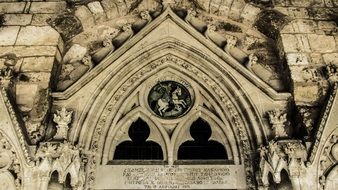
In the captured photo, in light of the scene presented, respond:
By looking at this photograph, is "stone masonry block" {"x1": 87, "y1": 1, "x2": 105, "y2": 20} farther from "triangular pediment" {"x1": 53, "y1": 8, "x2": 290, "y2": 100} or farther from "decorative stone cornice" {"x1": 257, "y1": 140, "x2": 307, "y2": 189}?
"decorative stone cornice" {"x1": 257, "y1": 140, "x2": 307, "y2": 189}

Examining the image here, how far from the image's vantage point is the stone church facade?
5.52m

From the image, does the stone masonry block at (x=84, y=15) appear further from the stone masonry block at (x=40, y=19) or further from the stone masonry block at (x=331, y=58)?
the stone masonry block at (x=331, y=58)

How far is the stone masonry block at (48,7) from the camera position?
6984 millimetres

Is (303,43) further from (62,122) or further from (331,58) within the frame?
(62,122)

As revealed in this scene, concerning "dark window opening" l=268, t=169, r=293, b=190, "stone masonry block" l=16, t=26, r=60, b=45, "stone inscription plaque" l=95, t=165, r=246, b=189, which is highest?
"stone masonry block" l=16, t=26, r=60, b=45

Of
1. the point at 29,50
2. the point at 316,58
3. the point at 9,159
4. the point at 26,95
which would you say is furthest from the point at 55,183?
the point at 316,58

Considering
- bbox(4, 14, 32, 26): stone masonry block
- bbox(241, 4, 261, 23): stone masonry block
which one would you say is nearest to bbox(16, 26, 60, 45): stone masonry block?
bbox(4, 14, 32, 26): stone masonry block

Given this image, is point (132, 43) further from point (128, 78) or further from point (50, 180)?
point (50, 180)

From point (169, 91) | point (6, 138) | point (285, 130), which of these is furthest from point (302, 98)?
point (6, 138)

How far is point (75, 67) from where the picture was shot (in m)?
6.82

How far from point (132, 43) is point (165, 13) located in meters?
0.84

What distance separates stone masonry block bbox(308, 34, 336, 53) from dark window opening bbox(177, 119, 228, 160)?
2090mm

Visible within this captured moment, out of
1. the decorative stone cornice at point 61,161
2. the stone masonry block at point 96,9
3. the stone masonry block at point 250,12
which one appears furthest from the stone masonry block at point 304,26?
the decorative stone cornice at point 61,161

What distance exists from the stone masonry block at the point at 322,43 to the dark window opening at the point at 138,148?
2897 mm
